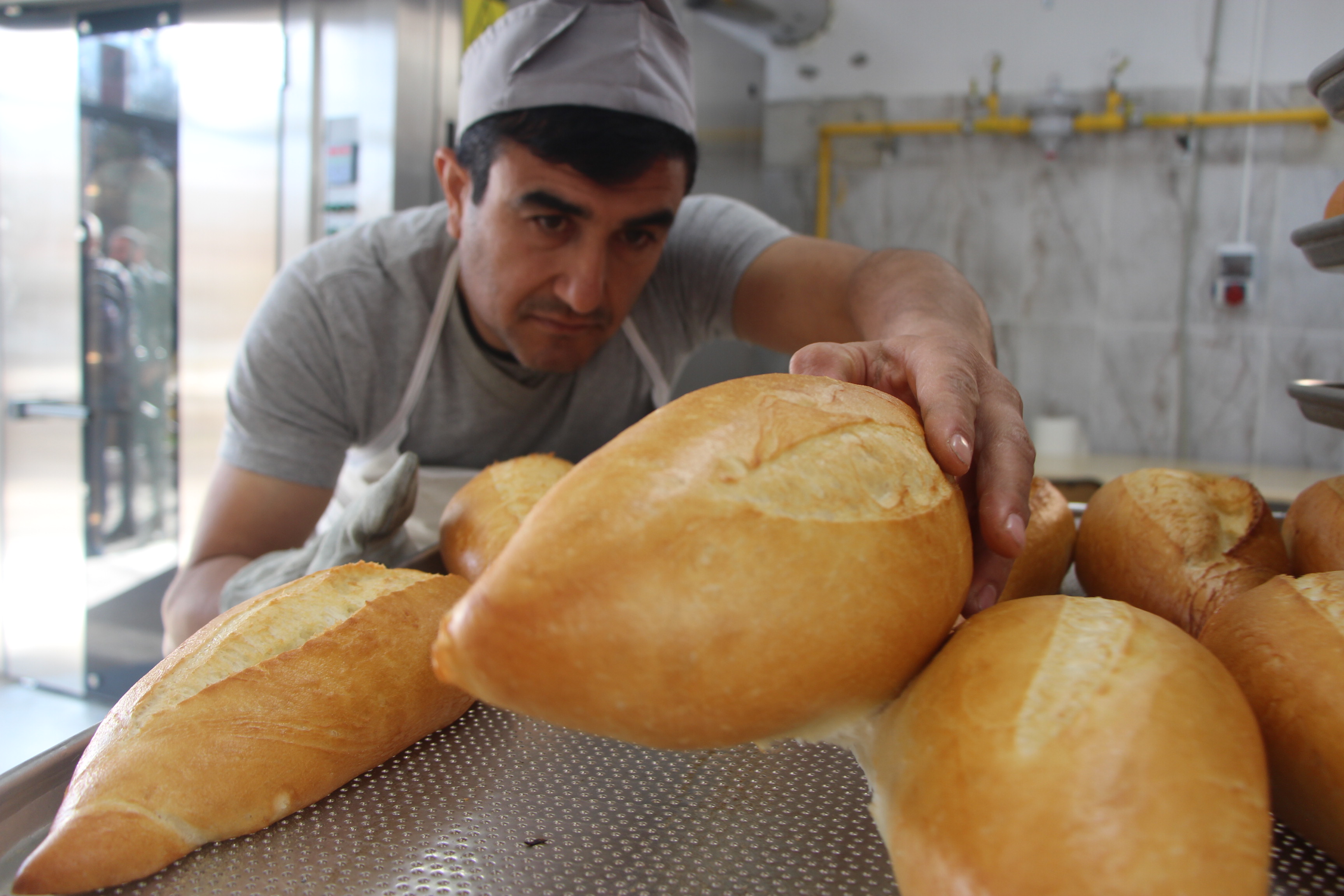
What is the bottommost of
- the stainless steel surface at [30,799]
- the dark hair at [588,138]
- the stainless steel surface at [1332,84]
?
the stainless steel surface at [30,799]

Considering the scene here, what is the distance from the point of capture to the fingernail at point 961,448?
52 cm

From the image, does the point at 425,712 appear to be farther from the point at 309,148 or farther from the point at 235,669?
the point at 309,148

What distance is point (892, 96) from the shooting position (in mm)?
3160

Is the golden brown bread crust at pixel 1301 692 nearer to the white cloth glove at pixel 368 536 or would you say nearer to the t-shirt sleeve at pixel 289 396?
the white cloth glove at pixel 368 536

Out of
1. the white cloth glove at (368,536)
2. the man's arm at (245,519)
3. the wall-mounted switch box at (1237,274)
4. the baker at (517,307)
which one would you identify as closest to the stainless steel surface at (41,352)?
the baker at (517,307)

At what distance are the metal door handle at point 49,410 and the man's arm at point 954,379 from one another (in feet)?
8.36

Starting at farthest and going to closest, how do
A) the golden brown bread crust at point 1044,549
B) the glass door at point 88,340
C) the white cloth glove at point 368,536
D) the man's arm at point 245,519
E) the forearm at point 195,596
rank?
1. the glass door at point 88,340
2. the man's arm at point 245,519
3. the forearm at point 195,596
4. the white cloth glove at point 368,536
5. the golden brown bread crust at point 1044,549

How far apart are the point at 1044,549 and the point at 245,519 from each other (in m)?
1.23

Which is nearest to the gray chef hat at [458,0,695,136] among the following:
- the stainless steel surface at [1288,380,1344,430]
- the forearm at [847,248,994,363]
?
the forearm at [847,248,994,363]

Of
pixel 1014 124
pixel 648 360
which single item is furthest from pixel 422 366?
pixel 1014 124

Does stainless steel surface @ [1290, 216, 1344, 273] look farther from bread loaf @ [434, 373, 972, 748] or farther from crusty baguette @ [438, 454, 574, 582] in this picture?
crusty baguette @ [438, 454, 574, 582]

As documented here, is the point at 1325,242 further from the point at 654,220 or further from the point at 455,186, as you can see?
the point at 455,186

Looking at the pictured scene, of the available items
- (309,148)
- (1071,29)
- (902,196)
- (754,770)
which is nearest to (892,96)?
(902,196)

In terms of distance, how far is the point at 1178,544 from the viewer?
2.16 feet
